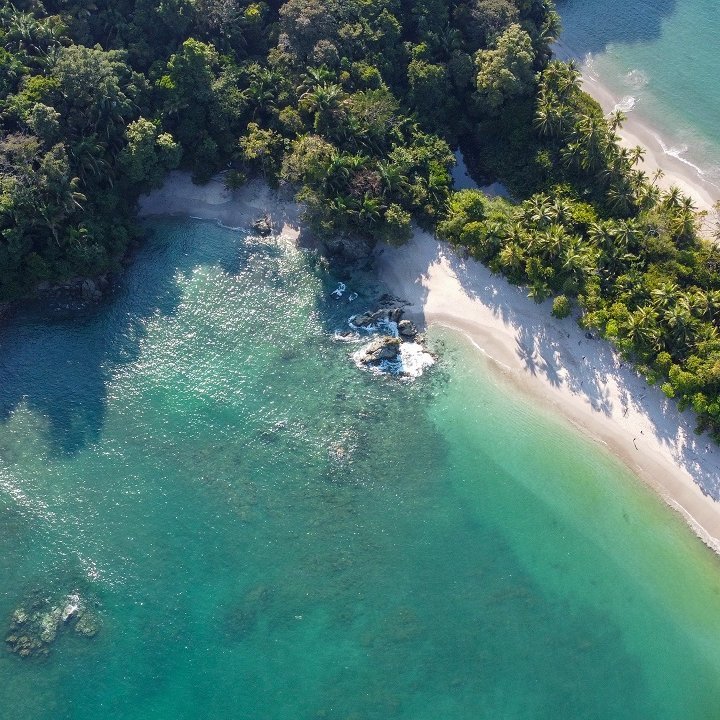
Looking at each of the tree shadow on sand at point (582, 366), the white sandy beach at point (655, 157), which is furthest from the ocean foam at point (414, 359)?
the white sandy beach at point (655, 157)

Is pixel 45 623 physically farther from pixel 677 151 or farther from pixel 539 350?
pixel 677 151

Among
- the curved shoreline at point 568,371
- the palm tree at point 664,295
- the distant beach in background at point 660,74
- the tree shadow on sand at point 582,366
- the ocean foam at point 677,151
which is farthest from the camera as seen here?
the distant beach in background at point 660,74

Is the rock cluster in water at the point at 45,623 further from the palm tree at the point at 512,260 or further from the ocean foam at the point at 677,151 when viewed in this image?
the ocean foam at the point at 677,151

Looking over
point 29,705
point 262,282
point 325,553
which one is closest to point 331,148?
point 262,282

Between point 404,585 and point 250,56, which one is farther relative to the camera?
point 250,56

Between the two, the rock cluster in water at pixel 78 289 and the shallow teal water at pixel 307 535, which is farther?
the rock cluster in water at pixel 78 289

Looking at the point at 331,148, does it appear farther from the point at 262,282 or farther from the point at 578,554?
the point at 578,554

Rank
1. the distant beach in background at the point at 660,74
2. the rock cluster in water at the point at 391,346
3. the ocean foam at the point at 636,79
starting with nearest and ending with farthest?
the rock cluster in water at the point at 391,346 → the distant beach in background at the point at 660,74 → the ocean foam at the point at 636,79
